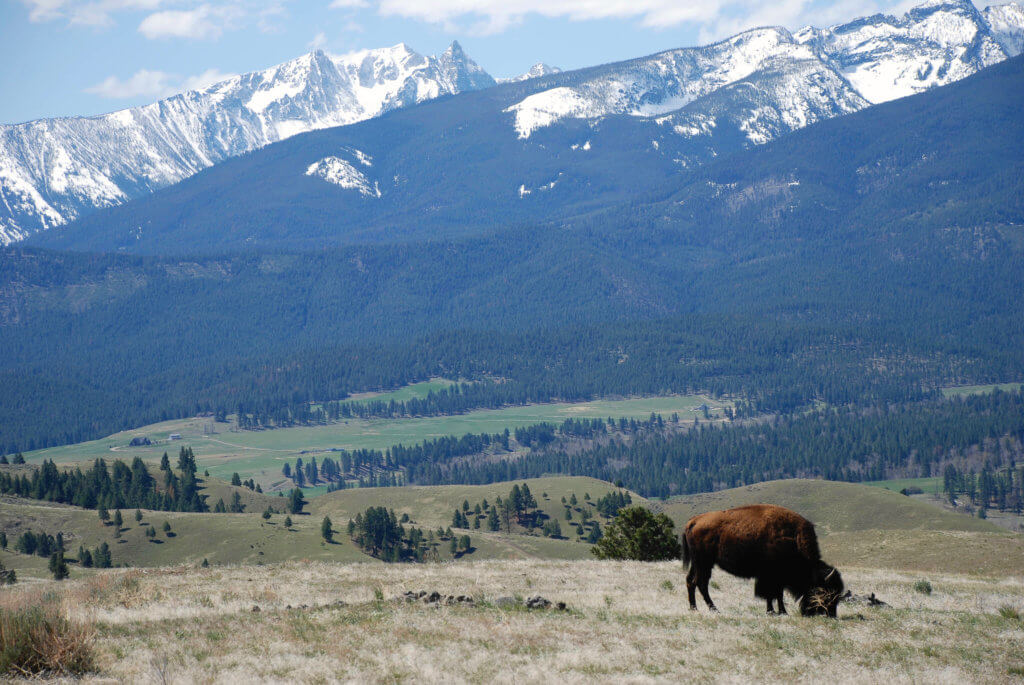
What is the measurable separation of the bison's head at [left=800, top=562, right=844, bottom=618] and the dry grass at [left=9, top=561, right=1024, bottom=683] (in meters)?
0.63

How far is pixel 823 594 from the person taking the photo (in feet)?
109

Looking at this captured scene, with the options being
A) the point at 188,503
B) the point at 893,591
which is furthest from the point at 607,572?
the point at 188,503

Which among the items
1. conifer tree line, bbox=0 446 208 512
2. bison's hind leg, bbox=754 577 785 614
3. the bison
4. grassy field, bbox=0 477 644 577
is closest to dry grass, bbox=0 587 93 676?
the bison

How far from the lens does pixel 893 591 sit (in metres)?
42.6

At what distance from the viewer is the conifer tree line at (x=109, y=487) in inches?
6624

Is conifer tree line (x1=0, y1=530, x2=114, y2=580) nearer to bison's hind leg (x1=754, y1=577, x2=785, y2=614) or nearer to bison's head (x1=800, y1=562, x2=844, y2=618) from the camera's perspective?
bison's hind leg (x1=754, y1=577, x2=785, y2=614)

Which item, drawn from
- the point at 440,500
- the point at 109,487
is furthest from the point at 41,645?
the point at 440,500

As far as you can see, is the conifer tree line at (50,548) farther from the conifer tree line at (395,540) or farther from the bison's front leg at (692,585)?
the bison's front leg at (692,585)

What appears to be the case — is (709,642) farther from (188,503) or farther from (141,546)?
(188,503)

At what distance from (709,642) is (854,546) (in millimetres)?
57303

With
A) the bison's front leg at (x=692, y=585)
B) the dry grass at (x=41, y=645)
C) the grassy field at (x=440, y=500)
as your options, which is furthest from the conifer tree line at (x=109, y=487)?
the bison's front leg at (x=692, y=585)

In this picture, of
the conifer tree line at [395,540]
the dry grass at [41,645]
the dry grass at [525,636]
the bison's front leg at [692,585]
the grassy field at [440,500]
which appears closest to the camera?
the dry grass at [41,645]

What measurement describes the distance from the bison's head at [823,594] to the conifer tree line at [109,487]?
142193 mm

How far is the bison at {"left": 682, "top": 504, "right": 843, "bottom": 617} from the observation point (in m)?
32.8
